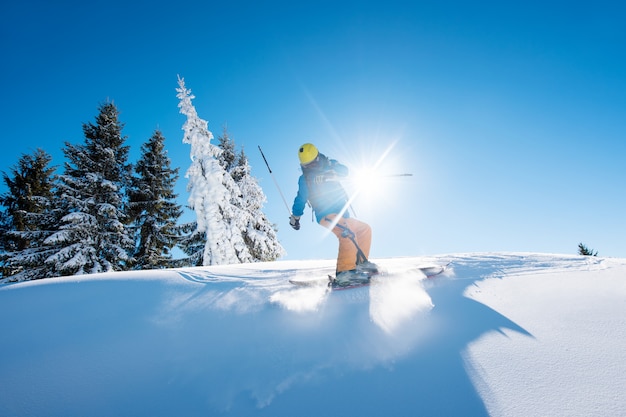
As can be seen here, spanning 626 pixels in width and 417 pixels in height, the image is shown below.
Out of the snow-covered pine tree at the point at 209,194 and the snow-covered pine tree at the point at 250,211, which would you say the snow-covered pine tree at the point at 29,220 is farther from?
the snow-covered pine tree at the point at 250,211

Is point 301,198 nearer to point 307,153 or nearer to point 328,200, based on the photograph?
point 328,200

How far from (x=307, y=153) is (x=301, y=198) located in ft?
2.50

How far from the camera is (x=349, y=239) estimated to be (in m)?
4.20

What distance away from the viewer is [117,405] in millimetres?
1726

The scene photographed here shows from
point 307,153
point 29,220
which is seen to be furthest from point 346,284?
point 29,220

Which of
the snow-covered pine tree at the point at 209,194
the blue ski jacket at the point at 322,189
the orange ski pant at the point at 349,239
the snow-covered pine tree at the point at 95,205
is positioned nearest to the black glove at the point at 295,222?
the blue ski jacket at the point at 322,189

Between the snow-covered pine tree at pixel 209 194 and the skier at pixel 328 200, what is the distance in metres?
10.5

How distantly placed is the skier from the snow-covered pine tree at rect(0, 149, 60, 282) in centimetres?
1570

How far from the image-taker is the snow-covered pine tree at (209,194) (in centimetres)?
1430

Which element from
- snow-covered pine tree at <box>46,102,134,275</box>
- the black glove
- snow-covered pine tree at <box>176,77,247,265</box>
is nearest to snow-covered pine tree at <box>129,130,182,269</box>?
snow-covered pine tree at <box>46,102,134,275</box>

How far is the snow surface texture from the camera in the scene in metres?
1.67

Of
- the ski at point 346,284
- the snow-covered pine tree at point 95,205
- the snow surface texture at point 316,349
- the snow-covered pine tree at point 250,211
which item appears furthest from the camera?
the snow-covered pine tree at point 250,211

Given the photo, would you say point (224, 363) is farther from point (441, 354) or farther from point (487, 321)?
point (487, 321)

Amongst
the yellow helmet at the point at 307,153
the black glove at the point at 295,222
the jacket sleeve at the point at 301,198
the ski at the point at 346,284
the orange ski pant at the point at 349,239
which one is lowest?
the ski at the point at 346,284
